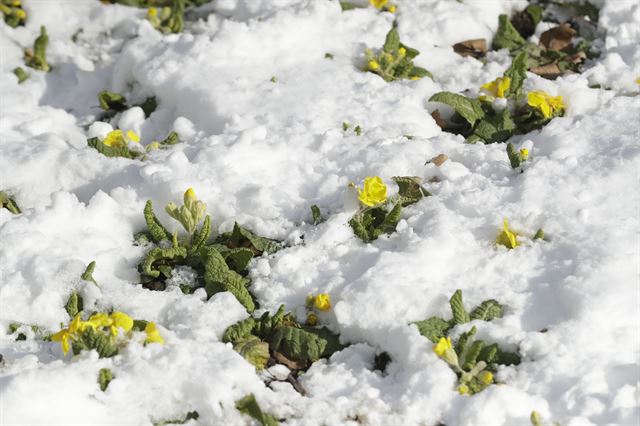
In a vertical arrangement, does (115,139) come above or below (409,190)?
below

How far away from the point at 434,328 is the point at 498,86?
190cm

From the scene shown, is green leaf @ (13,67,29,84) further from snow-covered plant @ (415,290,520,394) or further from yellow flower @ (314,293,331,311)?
snow-covered plant @ (415,290,520,394)

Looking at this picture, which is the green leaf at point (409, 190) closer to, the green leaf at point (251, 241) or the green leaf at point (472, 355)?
the green leaf at point (251, 241)

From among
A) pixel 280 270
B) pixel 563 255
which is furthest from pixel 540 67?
pixel 280 270

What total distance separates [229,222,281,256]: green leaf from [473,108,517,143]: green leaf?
1.31m

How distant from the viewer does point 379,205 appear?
391 cm

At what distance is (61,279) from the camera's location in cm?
361

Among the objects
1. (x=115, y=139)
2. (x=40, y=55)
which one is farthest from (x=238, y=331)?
(x=40, y=55)

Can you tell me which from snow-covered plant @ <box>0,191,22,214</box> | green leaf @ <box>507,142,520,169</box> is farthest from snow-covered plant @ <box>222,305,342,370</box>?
snow-covered plant @ <box>0,191,22,214</box>

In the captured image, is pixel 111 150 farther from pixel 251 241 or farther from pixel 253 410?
pixel 253 410

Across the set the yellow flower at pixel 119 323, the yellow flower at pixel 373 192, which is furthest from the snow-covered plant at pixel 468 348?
the yellow flower at pixel 119 323

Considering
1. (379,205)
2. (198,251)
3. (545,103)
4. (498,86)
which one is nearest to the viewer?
(198,251)

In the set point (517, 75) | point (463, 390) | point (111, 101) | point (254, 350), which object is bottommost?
point (111, 101)

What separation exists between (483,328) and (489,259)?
0.38 meters
